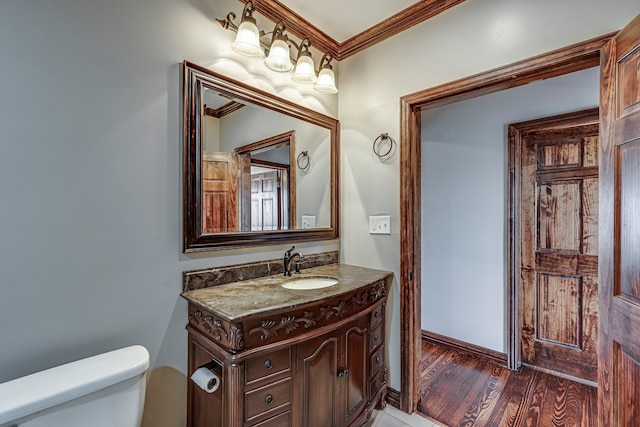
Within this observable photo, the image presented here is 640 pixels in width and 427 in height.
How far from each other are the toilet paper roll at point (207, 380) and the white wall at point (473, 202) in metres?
2.24

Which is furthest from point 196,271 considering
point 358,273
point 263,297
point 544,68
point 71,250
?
point 544,68

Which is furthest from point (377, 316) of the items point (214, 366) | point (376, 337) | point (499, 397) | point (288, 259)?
point (499, 397)

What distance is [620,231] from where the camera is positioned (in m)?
1.06

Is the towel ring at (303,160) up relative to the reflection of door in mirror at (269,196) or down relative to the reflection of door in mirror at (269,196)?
up

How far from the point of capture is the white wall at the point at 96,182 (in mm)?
958

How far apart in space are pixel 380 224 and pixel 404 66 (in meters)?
1.02

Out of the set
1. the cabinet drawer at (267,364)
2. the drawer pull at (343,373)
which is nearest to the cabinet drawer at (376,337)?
the drawer pull at (343,373)

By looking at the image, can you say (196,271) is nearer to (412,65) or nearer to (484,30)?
(412,65)

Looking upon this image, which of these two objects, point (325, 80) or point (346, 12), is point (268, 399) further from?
point (346, 12)

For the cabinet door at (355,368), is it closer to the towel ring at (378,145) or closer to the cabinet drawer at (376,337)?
the cabinet drawer at (376,337)

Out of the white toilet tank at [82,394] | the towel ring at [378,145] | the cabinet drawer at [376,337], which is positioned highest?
the towel ring at [378,145]

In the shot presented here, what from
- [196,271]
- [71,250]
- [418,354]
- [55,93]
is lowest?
[418,354]

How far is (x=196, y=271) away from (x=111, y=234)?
39 cm

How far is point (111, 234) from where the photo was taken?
1143mm
